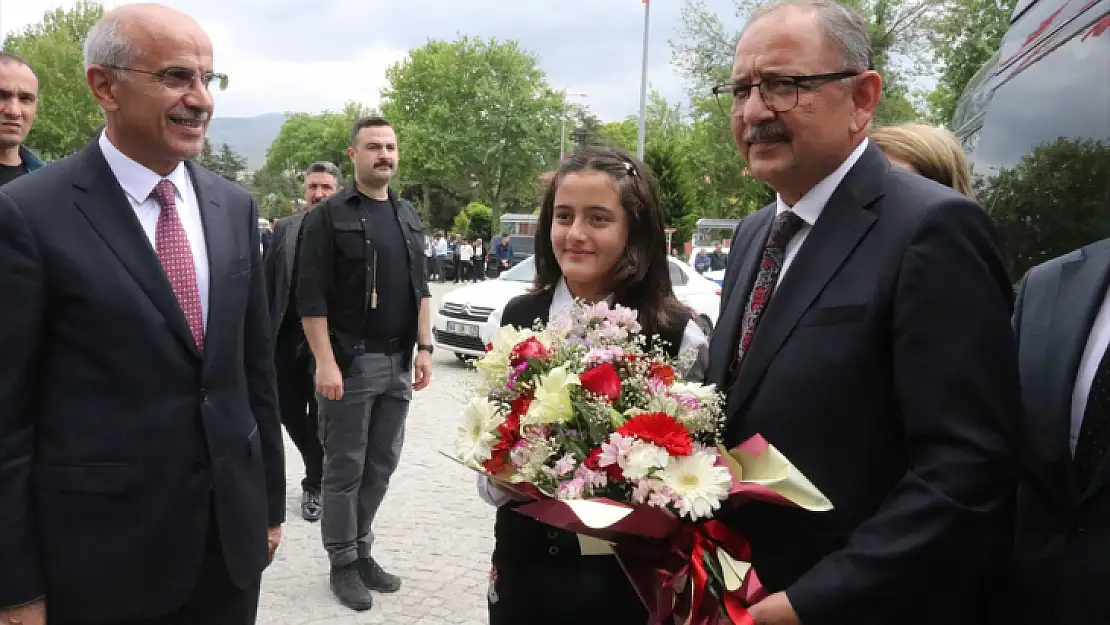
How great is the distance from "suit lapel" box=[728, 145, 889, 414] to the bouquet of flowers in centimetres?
12

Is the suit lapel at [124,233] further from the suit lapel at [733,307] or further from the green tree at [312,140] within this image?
the green tree at [312,140]

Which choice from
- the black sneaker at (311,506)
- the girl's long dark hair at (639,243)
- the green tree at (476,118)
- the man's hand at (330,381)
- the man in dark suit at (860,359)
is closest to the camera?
the man in dark suit at (860,359)

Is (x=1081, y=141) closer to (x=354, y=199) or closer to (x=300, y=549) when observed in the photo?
(x=354, y=199)

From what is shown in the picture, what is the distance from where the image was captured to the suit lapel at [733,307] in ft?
6.82

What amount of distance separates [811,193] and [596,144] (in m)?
1.09

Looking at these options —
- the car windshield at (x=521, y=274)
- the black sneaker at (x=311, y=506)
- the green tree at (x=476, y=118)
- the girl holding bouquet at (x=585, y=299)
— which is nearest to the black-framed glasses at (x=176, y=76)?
the girl holding bouquet at (x=585, y=299)

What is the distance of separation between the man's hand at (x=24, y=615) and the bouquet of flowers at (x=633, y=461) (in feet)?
4.03

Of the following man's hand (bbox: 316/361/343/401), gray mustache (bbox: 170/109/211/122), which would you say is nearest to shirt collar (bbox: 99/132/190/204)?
gray mustache (bbox: 170/109/211/122)

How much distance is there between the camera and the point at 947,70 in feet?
92.8

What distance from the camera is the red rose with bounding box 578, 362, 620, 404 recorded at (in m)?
1.88

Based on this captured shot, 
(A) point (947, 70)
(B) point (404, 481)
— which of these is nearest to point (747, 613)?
(B) point (404, 481)

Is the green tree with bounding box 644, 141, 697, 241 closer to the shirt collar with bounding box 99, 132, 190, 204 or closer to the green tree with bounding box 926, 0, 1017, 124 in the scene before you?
the green tree with bounding box 926, 0, 1017, 124

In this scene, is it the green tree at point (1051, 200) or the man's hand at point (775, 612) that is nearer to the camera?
the man's hand at point (775, 612)

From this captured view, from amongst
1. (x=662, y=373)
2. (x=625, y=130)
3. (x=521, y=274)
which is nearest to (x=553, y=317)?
(x=662, y=373)
